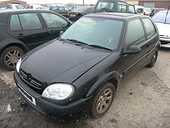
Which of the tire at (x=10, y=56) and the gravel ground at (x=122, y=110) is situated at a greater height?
the tire at (x=10, y=56)

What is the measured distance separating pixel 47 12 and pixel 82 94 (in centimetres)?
397

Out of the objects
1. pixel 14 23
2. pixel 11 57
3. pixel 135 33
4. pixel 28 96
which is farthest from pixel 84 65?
pixel 14 23

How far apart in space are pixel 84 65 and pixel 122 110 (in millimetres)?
1201

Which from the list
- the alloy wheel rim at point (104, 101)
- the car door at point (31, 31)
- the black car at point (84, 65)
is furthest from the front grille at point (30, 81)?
the car door at point (31, 31)

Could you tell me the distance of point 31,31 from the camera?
224 inches

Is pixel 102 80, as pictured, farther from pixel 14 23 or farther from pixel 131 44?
pixel 14 23

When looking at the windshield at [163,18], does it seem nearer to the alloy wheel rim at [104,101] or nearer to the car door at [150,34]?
the car door at [150,34]

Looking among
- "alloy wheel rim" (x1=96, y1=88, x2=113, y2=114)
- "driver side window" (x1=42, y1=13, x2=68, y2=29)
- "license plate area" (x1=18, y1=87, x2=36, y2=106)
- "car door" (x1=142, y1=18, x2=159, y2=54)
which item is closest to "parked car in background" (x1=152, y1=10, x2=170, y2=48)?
"car door" (x1=142, y1=18, x2=159, y2=54)

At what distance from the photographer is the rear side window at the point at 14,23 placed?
5.40m

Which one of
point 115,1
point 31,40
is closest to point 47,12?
point 31,40

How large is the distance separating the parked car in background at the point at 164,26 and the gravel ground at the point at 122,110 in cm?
283

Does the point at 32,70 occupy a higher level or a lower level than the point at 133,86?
higher

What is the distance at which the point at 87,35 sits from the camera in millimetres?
4145

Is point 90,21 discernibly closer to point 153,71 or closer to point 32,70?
point 32,70
